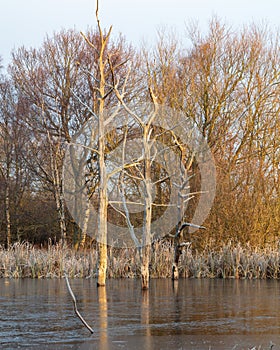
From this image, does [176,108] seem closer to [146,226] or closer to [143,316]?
[146,226]

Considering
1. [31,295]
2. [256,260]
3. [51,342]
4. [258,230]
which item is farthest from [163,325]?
[258,230]

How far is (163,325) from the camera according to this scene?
441 inches

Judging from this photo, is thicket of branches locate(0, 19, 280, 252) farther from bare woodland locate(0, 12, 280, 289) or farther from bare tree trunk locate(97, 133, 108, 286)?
bare tree trunk locate(97, 133, 108, 286)

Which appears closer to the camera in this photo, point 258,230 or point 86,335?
point 86,335

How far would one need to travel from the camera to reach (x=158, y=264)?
22031 mm

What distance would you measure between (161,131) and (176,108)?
1.16m

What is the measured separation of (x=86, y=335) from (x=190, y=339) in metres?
1.50

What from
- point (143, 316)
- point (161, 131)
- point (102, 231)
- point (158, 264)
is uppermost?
point (161, 131)

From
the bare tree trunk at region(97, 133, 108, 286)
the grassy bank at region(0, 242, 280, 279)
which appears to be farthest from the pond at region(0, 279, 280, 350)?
the grassy bank at region(0, 242, 280, 279)

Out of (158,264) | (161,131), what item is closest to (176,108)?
(161,131)

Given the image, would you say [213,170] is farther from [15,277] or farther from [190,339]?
[190,339]

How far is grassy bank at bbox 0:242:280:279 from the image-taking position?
21984 mm

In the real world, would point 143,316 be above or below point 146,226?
below

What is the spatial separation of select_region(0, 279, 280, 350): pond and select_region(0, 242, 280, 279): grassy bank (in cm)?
217
